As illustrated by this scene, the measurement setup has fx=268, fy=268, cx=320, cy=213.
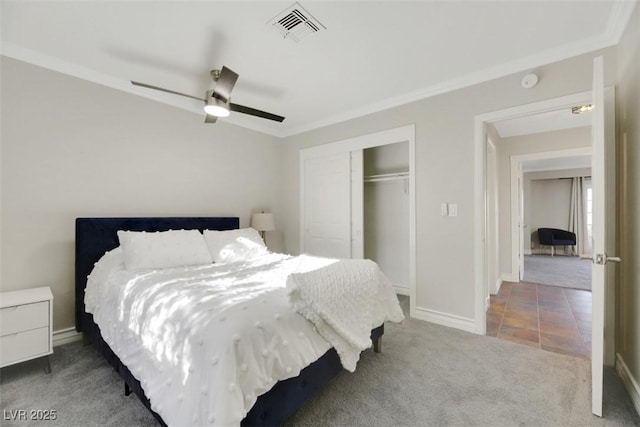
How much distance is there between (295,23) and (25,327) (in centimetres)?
300

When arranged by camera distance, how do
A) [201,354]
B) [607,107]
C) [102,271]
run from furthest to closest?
[102,271] < [607,107] < [201,354]

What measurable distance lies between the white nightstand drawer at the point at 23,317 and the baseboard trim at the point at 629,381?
4.04 m

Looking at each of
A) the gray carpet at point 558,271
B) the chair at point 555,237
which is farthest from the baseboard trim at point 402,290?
the chair at point 555,237

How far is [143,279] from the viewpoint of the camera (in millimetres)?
1903

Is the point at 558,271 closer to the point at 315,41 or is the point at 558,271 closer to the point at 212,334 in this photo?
the point at 315,41

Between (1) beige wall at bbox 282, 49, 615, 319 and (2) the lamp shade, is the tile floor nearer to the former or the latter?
(1) beige wall at bbox 282, 49, 615, 319

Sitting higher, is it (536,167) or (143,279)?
(536,167)

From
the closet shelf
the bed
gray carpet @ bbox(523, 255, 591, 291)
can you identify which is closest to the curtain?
gray carpet @ bbox(523, 255, 591, 291)

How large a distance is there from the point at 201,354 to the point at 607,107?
3.27 metres

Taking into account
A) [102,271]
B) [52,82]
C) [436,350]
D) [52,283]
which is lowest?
[436,350]

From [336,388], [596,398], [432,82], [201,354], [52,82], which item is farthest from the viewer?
[432,82]

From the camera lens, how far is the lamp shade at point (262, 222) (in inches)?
152

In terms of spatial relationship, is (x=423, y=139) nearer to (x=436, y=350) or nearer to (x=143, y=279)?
(x=436, y=350)

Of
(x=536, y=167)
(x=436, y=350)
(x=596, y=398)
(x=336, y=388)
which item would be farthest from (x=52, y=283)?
A: (x=536, y=167)
